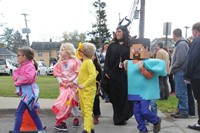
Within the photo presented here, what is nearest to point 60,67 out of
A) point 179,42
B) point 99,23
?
point 179,42

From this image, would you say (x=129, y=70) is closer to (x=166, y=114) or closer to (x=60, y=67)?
(x=60, y=67)

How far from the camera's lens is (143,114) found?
5.23 m

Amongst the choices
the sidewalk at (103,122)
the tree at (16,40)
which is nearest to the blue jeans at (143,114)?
the sidewalk at (103,122)

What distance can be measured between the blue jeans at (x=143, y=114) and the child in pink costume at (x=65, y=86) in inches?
51.9

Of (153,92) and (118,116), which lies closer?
(153,92)

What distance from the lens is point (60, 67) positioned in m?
6.14

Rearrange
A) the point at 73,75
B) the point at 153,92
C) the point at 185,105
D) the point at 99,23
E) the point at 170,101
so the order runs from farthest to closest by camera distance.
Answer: the point at 99,23
the point at 170,101
the point at 185,105
the point at 73,75
the point at 153,92

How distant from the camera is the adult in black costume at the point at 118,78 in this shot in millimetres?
6422

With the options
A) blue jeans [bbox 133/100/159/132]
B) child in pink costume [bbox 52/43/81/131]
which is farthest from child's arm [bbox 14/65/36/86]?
blue jeans [bbox 133/100/159/132]

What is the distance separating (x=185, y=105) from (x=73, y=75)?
105 inches

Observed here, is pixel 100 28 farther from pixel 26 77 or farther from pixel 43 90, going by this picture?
pixel 26 77

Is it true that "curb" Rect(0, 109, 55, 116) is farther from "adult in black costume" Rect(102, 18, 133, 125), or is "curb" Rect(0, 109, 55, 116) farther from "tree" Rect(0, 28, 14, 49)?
"tree" Rect(0, 28, 14, 49)

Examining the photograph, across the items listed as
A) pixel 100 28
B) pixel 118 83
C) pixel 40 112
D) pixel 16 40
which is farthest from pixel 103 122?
pixel 16 40

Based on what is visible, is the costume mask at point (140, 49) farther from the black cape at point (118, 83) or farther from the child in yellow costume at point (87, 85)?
the black cape at point (118, 83)
